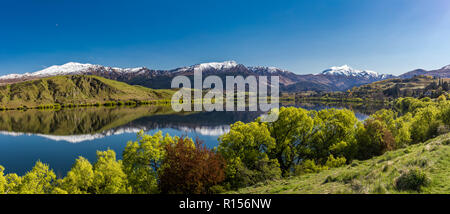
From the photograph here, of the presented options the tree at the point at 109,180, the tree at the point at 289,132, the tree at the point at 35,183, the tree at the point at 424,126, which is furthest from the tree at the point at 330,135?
the tree at the point at 35,183

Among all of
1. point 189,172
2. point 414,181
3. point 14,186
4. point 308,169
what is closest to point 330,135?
point 308,169

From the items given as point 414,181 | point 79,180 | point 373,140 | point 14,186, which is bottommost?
point 79,180

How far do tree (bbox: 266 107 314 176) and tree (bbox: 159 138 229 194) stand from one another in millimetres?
15590

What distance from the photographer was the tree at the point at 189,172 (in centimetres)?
2538

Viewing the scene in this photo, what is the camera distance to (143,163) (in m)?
31.5

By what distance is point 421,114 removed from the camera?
160ft

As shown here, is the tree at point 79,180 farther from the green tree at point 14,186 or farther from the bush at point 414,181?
the bush at point 414,181

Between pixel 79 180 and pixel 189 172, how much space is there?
1390 cm

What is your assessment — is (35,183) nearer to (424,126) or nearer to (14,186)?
(14,186)
